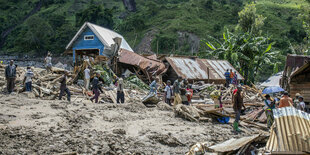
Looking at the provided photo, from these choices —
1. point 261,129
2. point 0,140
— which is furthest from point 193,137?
point 0,140

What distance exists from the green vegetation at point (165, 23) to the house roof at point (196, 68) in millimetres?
3785

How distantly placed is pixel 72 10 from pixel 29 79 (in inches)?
2160

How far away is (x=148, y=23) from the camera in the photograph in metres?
55.9

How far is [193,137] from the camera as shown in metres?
8.94

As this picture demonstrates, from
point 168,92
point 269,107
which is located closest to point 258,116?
point 269,107

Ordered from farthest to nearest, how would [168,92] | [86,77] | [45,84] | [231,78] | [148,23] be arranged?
[148,23] < [231,78] < [86,77] < [45,84] < [168,92]

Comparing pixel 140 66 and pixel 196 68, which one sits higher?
pixel 140 66

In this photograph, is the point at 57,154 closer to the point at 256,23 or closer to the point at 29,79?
the point at 29,79

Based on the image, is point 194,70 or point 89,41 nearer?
point 194,70

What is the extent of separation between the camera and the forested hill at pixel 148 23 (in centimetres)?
4231

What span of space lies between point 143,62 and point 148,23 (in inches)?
1427

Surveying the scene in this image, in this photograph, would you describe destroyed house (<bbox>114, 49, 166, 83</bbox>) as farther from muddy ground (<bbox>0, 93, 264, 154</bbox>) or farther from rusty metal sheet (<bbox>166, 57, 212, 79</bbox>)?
muddy ground (<bbox>0, 93, 264, 154</bbox>)

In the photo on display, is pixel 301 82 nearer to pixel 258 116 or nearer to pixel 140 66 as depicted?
pixel 258 116

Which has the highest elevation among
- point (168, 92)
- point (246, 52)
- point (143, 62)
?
point (246, 52)
